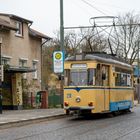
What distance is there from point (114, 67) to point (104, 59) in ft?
4.65

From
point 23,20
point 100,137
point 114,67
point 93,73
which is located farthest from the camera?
point 23,20

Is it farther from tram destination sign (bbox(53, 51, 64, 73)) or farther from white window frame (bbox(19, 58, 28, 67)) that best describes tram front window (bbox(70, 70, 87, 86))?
white window frame (bbox(19, 58, 28, 67))

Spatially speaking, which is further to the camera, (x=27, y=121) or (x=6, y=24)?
(x=6, y=24)

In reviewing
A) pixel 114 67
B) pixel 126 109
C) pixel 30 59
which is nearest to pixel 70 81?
pixel 114 67

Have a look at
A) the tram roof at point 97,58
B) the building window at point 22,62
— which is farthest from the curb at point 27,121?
the building window at point 22,62

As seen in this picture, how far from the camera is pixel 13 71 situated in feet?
109

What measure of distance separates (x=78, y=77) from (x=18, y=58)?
14.6 meters

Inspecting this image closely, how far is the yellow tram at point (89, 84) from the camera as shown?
2533cm

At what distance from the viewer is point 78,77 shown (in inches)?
1014

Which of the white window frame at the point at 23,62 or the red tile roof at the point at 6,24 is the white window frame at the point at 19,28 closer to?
the red tile roof at the point at 6,24

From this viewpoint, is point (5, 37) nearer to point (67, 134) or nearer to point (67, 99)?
point (67, 99)

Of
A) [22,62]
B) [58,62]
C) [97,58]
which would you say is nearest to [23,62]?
[22,62]

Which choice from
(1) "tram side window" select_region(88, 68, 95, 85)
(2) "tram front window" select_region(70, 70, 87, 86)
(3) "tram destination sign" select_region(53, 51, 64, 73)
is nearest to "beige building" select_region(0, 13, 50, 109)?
(3) "tram destination sign" select_region(53, 51, 64, 73)

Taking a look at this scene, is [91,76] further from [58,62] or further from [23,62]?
[23,62]
